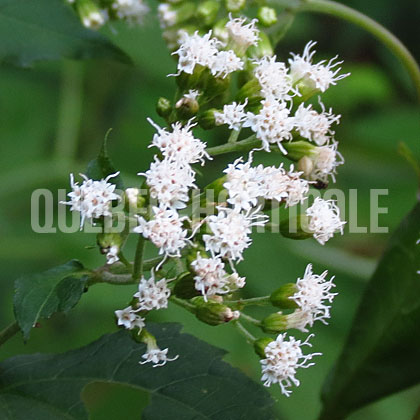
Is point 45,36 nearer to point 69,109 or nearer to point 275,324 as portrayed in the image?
point 275,324

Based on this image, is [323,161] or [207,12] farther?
[207,12]

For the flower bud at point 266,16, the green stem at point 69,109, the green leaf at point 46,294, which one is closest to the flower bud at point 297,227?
the green leaf at point 46,294

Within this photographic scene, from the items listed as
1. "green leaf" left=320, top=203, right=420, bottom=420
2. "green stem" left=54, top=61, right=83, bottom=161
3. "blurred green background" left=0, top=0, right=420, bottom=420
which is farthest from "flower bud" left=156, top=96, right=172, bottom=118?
"green stem" left=54, top=61, right=83, bottom=161

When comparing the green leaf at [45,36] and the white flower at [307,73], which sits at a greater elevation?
the green leaf at [45,36]

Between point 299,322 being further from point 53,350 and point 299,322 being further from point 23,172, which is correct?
point 23,172

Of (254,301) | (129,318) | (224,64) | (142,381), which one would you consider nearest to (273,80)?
(224,64)

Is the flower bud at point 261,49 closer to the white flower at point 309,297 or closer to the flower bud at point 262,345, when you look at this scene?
the white flower at point 309,297

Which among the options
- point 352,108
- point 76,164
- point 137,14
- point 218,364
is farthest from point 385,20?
point 218,364
